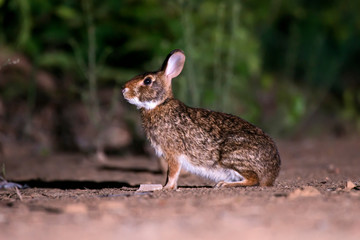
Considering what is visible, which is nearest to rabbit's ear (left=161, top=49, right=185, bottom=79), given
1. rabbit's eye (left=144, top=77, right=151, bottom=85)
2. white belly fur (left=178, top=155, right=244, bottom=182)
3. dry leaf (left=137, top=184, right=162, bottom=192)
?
rabbit's eye (left=144, top=77, right=151, bottom=85)

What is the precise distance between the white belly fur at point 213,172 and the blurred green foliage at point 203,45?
2.56 m

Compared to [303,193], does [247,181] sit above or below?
below

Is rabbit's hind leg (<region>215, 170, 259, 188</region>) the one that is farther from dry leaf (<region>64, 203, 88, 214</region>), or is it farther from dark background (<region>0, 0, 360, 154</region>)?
dark background (<region>0, 0, 360, 154</region>)

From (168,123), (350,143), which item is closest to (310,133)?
(350,143)

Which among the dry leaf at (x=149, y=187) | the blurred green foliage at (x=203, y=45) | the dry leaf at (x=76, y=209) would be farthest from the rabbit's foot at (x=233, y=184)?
the blurred green foliage at (x=203, y=45)

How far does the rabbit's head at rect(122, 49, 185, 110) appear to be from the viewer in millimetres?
6477

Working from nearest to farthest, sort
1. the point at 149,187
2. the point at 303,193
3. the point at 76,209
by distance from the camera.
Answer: the point at 76,209 → the point at 303,193 → the point at 149,187

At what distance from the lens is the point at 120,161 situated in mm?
10164

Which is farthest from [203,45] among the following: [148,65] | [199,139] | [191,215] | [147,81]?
[191,215]

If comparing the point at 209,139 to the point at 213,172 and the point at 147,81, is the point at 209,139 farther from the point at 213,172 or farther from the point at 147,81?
the point at 147,81

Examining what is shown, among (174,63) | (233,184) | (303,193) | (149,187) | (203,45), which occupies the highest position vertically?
(203,45)

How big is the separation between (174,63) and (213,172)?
136 centimetres

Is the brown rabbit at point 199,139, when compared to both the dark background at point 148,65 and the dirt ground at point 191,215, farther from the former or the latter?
the dark background at point 148,65

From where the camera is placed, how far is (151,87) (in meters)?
6.52
